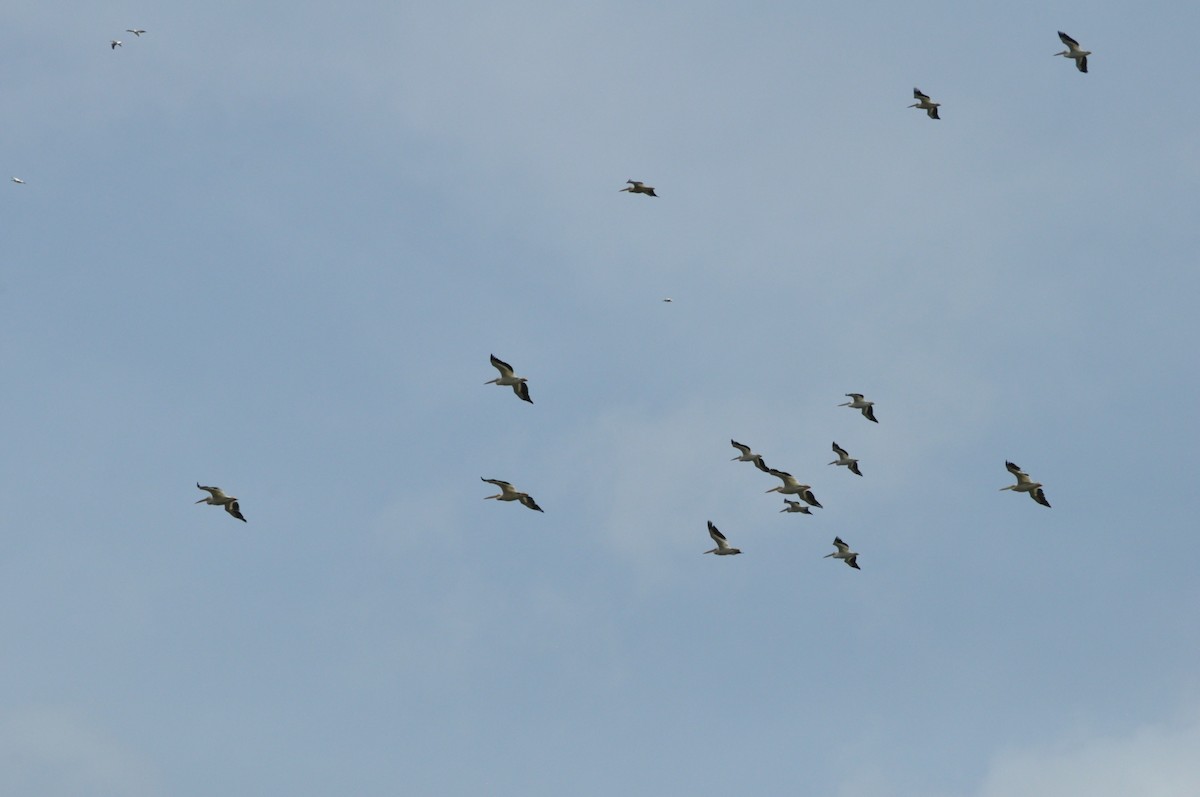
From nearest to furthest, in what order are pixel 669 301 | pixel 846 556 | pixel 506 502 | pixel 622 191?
pixel 669 301 → pixel 506 502 → pixel 622 191 → pixel 846 556

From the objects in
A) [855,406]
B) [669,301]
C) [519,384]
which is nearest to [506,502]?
[519,384]

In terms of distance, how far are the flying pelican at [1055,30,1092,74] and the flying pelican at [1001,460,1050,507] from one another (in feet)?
69.6

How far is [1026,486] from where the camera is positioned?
311ft

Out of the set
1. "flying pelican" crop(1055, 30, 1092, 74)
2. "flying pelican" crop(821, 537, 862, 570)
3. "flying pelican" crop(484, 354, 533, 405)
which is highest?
"flying pelican" crop(1055, 30, 1092, 74)

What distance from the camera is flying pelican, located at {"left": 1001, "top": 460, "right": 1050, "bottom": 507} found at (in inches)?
3693

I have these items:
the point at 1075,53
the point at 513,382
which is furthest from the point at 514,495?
the point at 1075,53

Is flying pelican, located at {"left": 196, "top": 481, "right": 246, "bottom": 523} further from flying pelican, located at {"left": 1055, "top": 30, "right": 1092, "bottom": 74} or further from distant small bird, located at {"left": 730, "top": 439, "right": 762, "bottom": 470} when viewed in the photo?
flying pelican, located at {"left": 1055, "top": 30, "right": 1092, "bottom": 74}

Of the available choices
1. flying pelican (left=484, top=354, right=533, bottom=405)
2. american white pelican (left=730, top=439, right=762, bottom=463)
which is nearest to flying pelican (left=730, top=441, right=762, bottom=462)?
→ american white pelican (left=730, top=439, right=762, bottom=463)

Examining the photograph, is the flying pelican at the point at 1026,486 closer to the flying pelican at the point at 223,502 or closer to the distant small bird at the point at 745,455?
the distant small bird at the point at 745,455

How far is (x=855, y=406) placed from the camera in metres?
98.0

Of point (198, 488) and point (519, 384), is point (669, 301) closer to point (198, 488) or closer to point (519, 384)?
point (519, 384)

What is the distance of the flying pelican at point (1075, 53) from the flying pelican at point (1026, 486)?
21.2 meters

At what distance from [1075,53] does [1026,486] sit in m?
22.4

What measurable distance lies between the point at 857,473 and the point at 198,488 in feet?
114
